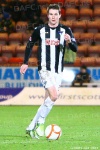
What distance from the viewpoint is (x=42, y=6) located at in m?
23.3

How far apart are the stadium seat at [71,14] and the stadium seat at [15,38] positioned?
2006mm

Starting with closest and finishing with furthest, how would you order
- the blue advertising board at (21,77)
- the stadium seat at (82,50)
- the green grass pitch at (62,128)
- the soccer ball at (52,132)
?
the green grass pitch at (62,128)
the soccer ball at (52,132)
the blue advertising board at (21,77)
the stadium seat at (82,50)

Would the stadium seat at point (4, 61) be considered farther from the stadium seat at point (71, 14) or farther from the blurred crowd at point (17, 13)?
the stadium seat at point (71, 14)

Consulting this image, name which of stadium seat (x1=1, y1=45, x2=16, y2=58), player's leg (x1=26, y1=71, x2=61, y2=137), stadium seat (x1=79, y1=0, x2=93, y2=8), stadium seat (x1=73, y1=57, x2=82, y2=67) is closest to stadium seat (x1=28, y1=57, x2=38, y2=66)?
stadium seat (x1=1, y1=45, x2=16, y2=58)

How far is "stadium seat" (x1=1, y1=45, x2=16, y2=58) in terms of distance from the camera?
2216 centimetres

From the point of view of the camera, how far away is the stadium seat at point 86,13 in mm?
23562

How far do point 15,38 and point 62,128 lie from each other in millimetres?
11719

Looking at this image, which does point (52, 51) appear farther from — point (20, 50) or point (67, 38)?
point (20, 50)

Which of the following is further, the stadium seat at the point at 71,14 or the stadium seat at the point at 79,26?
the stadium seat at the point at 71,14

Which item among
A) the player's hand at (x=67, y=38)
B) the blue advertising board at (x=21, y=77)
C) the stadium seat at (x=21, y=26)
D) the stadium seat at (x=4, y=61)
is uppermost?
the player's hand at (x=67, y=38)

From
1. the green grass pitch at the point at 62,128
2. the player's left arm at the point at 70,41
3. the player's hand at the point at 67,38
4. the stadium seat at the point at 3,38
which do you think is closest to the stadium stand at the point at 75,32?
the stadium seat at the point at 3,38

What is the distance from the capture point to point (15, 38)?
2286 cm

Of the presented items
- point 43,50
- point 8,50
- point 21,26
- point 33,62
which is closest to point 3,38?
point 8,50

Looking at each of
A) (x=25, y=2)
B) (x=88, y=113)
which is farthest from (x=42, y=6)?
(x=88, y=113)
